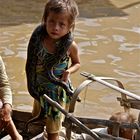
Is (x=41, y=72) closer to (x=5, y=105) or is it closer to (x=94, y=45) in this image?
(x=5, y=105)

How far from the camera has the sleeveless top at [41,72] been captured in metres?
3.28

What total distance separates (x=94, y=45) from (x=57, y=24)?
3113mm

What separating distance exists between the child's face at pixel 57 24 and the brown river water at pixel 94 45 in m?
1.16

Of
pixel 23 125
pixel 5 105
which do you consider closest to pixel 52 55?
pixel 5 105

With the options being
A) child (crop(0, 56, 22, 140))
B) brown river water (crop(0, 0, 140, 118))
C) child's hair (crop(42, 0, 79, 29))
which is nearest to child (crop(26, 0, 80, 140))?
child's hair (crop(42, 0, 79, 29))

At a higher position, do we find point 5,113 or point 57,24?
point 57,24

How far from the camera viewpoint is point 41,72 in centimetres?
330

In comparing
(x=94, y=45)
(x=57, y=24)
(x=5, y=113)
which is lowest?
(x=94, y=45)

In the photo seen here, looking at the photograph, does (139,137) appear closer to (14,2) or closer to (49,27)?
(49,27)

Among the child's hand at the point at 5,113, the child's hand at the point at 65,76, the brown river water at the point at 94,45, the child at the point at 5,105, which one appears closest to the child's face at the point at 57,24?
the child's hand at the point at 65,76

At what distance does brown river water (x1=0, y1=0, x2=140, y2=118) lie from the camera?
15.8 feet

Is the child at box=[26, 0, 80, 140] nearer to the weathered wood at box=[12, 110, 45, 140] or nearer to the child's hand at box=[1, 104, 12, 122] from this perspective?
the child's hand at box=[1, 104, 12, 122]

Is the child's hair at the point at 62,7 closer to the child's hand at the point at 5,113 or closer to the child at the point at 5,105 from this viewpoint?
the child at the point at 5,105

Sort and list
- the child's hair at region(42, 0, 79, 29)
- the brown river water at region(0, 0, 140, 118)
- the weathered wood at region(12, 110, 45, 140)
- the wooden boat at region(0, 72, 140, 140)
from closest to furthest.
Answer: the wooden boat at region(0, 72, 140, 140), the child's hair at region(42, 0, 79, 29), the weathered wood at region(12, 110, 45, 140), the brown river water at region(0, 0, 140, 118)
